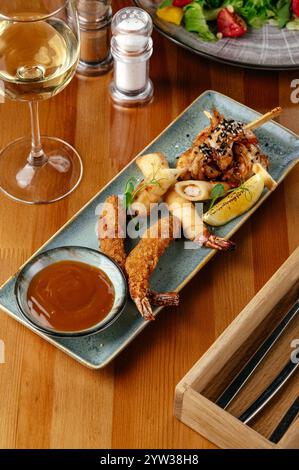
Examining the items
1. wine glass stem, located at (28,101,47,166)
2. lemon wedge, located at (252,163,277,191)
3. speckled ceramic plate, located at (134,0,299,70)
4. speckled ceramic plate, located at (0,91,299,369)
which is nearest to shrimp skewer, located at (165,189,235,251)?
speckled ceramic plate, located at (0,91,299,369)

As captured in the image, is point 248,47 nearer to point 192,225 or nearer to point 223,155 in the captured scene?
point 223,155

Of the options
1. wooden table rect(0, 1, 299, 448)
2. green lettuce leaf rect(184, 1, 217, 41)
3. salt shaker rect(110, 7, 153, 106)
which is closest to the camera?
wooden table rect(0, 1, 299, 448)

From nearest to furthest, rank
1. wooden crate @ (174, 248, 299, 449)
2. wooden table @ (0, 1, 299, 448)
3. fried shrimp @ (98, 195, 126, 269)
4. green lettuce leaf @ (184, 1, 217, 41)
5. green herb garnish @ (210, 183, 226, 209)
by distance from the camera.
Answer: wooden crate @ (174, 248, 299, 449), wooden table @ (0, 1, 299, 448), fried shrimp @ (98, 195, 126, 269), green herb garnish @ (210, 183, 226, 209), green lettuce leaf @ (184, 1, 217, 41)

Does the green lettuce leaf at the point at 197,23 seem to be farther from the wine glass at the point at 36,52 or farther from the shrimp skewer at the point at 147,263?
the shrimp skewer at the point at 147,263

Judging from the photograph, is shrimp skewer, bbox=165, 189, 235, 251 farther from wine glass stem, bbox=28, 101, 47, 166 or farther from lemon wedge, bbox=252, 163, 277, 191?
wine glass stem, bbox=28, 101, 47, 166

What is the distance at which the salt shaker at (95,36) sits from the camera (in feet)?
7.34

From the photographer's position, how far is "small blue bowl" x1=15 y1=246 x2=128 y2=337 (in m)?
1.75

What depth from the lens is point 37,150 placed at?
211 cm

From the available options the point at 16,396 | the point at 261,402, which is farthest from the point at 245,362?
the point at 16,396

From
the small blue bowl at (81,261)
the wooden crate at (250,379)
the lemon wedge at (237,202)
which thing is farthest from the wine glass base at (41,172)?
A: the wooden crate at (250,379)

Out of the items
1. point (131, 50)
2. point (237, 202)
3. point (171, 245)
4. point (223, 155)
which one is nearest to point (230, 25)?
point (131, 50)

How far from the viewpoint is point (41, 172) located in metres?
2.13

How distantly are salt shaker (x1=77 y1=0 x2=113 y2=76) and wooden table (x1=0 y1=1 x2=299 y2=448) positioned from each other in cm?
5

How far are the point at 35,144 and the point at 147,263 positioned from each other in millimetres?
422
